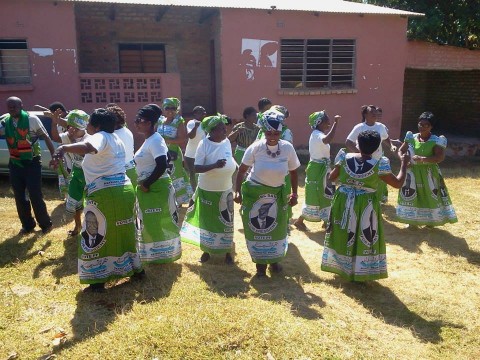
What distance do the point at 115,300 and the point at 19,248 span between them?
2.01 metres

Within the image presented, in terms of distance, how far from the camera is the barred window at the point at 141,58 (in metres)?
11.8

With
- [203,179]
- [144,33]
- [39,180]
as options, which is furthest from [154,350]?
[144,33]

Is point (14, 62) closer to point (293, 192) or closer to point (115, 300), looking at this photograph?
point (115, 300)

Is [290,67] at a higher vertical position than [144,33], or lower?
lower

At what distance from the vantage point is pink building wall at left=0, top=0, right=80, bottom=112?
356 inches

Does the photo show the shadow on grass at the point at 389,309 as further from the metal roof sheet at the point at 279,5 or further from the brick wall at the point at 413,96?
the brick wall at the point at 413,96

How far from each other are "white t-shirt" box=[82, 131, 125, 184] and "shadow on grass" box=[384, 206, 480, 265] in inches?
144

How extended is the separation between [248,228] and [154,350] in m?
1.57

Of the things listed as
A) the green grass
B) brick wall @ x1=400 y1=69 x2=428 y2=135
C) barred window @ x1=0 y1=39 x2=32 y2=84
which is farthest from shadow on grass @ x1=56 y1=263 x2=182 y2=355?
brick wall @ x1=400 y1=69 x2=428 y2=135

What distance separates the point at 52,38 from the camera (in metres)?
9.28

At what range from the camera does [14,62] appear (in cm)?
947

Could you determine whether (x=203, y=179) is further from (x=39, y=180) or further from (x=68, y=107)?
(x=68, y=107)

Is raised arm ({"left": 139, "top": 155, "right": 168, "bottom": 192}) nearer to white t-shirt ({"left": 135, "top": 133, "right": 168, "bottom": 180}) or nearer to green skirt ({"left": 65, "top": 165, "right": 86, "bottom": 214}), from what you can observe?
white t-shirt ({"left": 135, "top": 133, "right": 168, "bottom": 180})

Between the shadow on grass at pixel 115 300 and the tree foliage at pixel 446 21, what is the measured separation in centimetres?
1173
